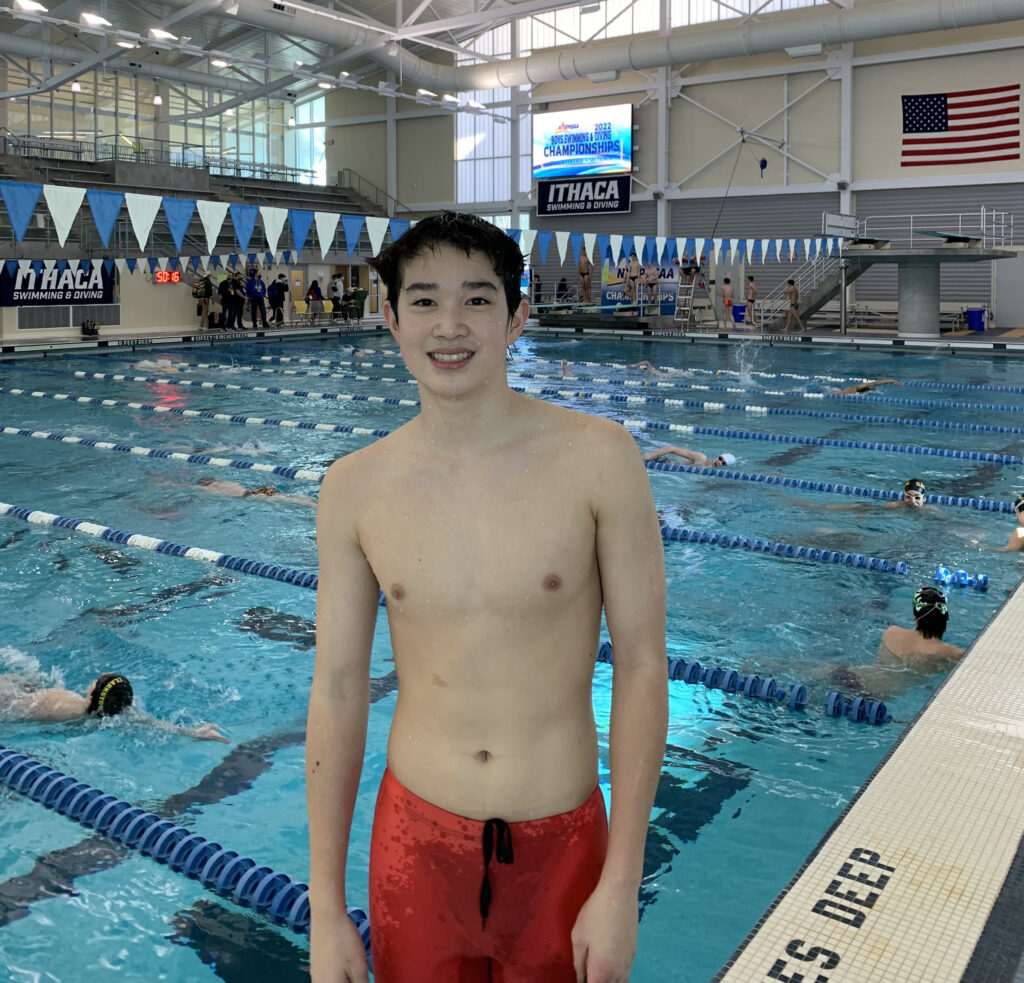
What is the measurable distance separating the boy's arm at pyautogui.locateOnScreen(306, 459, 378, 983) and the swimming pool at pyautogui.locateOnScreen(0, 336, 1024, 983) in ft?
4.51

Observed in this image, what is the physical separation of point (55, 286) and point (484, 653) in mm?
20832

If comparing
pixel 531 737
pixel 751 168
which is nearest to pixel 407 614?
pixel 531 737

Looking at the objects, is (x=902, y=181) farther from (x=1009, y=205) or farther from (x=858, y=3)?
(x=858, y=3)

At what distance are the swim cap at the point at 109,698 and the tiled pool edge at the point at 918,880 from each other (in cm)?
276

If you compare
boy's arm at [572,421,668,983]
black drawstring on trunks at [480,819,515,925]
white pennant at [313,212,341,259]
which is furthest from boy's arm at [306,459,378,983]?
white pennant at [313,212,341,259]

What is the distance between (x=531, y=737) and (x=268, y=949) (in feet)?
5.41

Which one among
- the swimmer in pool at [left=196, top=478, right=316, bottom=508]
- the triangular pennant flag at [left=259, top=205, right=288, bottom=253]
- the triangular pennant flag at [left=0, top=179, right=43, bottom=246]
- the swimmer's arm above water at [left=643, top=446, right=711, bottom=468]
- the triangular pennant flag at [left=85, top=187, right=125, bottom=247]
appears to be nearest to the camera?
the swimmer in pool at [left=196, top=478, right=316, bottom=508]

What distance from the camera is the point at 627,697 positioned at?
143 centimetres

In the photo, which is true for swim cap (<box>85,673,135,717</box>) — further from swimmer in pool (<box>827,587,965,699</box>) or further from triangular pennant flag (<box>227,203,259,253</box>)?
triangular pennant flag (<box>227,203,259,253</box>)

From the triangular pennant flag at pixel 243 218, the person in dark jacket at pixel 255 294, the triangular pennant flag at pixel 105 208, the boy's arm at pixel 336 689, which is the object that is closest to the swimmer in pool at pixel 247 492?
the triangular pennant flag at pixel 105 208

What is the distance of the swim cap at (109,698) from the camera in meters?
4.14

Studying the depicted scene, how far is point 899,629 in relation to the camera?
4.80 m

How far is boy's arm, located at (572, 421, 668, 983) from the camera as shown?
1.37 m

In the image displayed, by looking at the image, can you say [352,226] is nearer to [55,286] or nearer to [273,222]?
[273,222]
